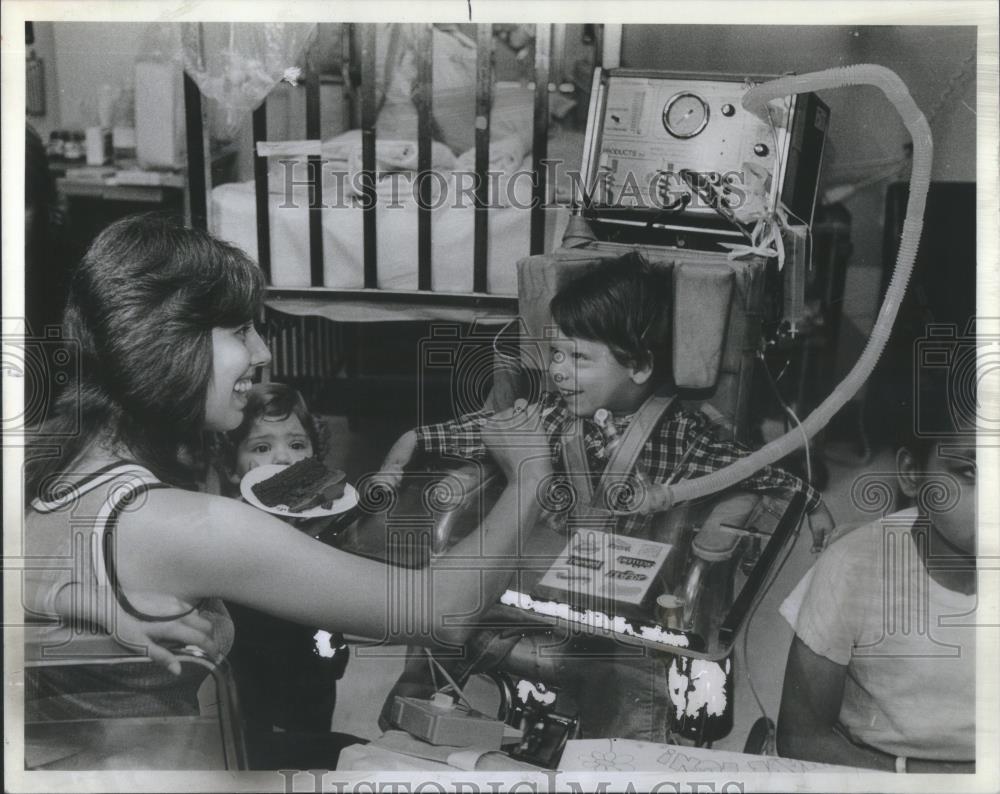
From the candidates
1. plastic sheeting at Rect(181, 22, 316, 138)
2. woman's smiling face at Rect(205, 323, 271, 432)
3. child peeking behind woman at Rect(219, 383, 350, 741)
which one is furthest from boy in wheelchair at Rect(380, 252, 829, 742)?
plastic sheeting at Rect(181, 22, 316, 138)

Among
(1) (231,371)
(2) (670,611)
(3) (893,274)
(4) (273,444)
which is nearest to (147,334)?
(1) (231,371)

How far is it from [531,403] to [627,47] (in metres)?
0.65

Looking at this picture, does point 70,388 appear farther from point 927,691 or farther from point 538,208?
point 927,691

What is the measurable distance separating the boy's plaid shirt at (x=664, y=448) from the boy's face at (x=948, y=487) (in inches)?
7.2

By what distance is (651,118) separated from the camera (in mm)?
1884

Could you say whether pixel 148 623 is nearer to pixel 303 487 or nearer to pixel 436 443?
pixel 303 487

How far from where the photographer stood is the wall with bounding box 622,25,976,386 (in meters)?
1.87

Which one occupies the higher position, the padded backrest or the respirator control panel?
the respirator control panel

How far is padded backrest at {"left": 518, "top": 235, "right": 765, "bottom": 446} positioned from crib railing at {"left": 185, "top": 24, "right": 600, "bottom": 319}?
0.15 ft

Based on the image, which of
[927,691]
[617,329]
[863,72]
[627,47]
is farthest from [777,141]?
[927,691]

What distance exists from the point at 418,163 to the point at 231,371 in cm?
50

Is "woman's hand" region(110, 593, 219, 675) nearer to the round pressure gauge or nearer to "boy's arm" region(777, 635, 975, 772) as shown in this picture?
"boy's arm" region(777, 635, 975, 772)

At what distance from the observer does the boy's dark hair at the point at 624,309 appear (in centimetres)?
190

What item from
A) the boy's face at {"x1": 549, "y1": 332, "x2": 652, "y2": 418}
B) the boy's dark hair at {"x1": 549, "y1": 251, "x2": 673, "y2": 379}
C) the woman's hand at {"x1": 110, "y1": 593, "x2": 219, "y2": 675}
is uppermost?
the boy's dark hair at {"x1": 549, "y1": 251, "x2": 673, "y2": 379}
